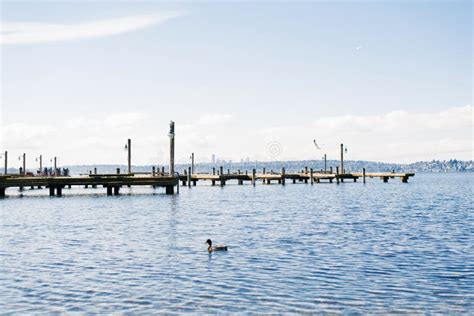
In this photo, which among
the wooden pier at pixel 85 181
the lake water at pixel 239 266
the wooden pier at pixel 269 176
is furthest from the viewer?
the wooden pier at pixel 269 176

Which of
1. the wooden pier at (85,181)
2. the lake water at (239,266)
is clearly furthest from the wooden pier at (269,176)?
the lake water at (239,266)

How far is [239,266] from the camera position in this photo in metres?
21.9

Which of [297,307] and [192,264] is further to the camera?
[192,264]

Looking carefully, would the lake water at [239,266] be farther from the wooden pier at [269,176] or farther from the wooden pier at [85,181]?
the wooden pier at [269,176]

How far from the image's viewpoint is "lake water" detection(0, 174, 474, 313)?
16.5 m

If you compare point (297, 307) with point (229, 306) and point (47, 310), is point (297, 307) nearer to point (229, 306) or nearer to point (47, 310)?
point (229, 306)

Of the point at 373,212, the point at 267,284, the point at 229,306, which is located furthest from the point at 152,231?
Result: the point at 373,212

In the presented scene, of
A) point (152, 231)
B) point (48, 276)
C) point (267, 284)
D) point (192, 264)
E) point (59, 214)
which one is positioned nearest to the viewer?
point (267, 284)

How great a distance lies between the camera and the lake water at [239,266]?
16.5 meters

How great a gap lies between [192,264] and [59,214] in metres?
26.1

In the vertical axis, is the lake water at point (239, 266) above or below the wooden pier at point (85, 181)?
below

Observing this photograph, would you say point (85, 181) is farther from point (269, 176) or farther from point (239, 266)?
point (239, 266)

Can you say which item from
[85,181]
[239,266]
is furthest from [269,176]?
[239,266]

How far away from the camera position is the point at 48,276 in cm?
2006
